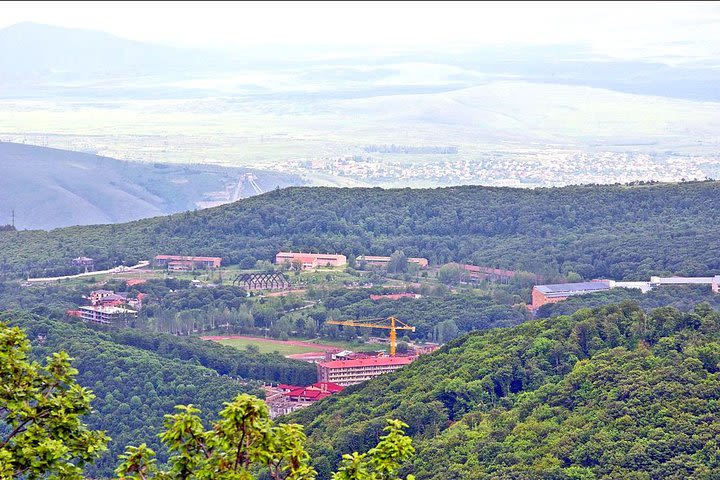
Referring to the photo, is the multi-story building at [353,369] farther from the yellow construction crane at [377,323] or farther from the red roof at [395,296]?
the red roof at [395,296]

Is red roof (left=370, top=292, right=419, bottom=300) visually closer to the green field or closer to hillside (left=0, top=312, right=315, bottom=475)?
the green field

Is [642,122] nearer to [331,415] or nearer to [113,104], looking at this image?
[113,104]

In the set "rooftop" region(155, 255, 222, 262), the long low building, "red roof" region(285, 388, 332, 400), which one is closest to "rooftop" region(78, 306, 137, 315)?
"rooftop" region(155, 255, 222, 262)

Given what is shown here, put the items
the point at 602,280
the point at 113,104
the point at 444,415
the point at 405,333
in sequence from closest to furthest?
the point at 444,415 → the point at 405,333 → the point at 602,280 → the point at 113,104

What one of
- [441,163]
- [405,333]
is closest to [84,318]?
[405,333]

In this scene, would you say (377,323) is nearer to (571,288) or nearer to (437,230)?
(571,288)

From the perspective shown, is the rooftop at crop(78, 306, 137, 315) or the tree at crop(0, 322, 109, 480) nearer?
the tree at crop(0, 322, 109, 480)

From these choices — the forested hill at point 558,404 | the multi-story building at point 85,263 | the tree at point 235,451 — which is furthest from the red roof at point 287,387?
the tree at point 235,451
